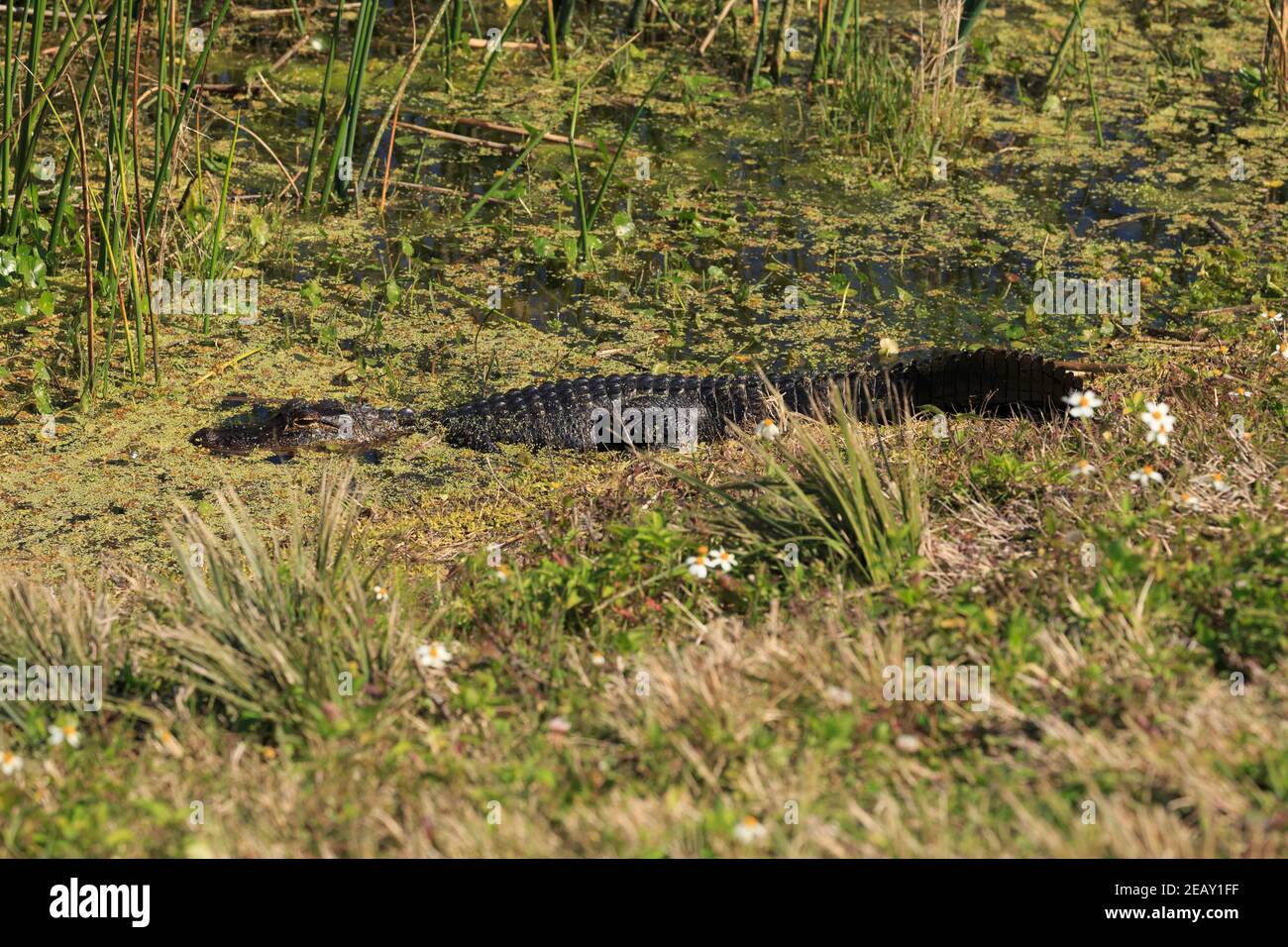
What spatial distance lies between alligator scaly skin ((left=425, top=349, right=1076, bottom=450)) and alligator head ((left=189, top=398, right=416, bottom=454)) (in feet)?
0.80

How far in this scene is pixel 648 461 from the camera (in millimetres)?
3840

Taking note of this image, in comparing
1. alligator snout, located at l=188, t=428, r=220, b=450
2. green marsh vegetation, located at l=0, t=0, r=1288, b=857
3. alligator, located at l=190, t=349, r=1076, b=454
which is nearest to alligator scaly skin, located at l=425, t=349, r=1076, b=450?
alligator, located at l=190, t=349, r=1076, b=454

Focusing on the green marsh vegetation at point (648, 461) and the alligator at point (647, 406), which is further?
the alligator at point (647, 406)

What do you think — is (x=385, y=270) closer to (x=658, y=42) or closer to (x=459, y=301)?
(x=459, y=301)

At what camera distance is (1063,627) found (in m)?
2.59

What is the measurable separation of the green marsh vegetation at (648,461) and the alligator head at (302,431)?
0.11 meters

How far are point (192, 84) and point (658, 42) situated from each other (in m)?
3.67

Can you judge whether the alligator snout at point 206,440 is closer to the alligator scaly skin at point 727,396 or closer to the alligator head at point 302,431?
the alligator head at point 302,431

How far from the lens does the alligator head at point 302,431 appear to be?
4414mm

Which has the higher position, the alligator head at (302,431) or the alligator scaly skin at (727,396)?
the alligator scaly skin at (727,396)

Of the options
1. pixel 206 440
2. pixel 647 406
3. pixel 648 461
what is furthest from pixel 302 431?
pixel 648 461

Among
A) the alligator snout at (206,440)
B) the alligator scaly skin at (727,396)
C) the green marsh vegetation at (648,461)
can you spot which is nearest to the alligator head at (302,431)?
the alligator snout at (206,440)

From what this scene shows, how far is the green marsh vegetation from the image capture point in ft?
7.47
